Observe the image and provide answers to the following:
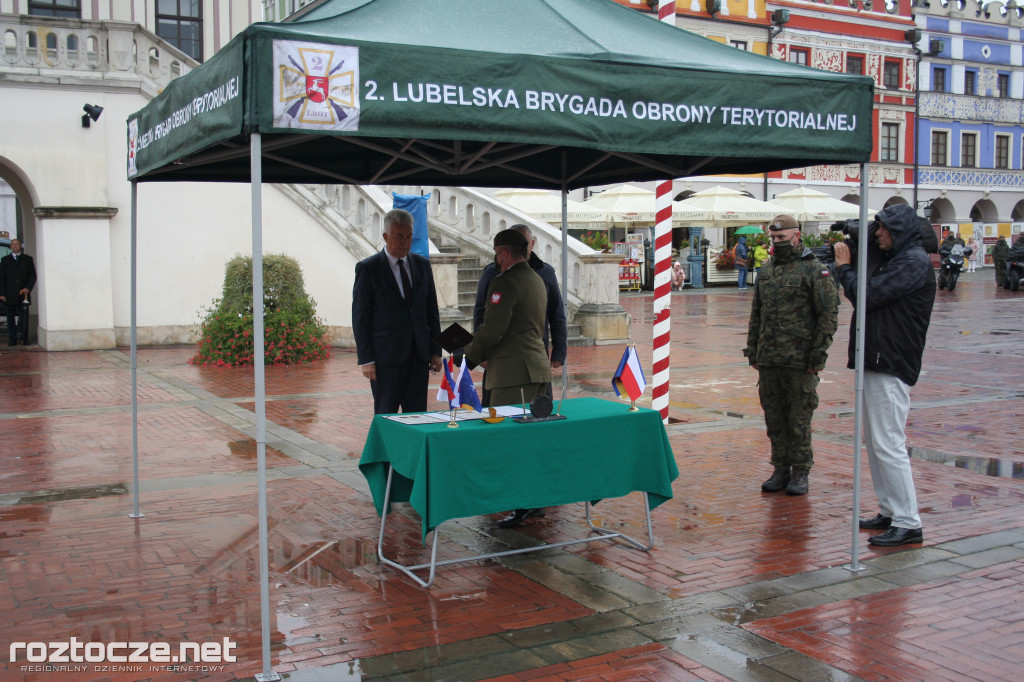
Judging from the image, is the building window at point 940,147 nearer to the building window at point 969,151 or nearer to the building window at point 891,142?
the building window at point 969,151

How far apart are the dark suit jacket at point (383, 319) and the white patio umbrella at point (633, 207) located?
24227 mm

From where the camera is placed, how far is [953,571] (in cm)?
550

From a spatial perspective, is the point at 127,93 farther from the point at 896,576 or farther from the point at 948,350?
the point at 896,576

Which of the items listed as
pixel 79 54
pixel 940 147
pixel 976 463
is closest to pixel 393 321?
pixel 976 463

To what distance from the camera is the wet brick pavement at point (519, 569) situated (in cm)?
440

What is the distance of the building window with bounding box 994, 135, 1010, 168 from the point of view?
52031 mm

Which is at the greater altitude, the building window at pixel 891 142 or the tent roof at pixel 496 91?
the building window at pixel 891 142

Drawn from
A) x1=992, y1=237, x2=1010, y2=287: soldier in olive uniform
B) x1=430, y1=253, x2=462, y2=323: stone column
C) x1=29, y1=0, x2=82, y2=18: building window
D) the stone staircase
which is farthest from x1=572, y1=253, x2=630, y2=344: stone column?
x1=992, y1=237, x2=1010, y2=287: soldier in olive uniform

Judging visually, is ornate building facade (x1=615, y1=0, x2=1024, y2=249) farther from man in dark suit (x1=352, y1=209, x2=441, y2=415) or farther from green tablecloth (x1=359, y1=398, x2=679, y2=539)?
green tablecloth (x1=359, y1=398, x2=679, y2=539)

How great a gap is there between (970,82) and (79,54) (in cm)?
4778

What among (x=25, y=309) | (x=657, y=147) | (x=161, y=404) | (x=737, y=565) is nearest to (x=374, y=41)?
(x=657, y=147)

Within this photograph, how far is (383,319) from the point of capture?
690 cm

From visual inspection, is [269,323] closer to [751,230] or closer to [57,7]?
[57,7]

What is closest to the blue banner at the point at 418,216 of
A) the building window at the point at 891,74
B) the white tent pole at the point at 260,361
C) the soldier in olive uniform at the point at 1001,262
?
the white tent pole at the point at 260,361
